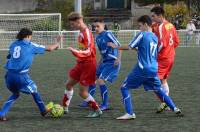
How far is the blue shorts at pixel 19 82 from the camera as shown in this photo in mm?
9430

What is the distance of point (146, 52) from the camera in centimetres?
944

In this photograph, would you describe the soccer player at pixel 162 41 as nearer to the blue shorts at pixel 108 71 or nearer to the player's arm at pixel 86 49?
the blue shorts at pixel 108 71

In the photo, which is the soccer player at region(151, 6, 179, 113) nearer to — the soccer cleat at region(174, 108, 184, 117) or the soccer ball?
the soccer cleat at region(174, 108, 184, 117)

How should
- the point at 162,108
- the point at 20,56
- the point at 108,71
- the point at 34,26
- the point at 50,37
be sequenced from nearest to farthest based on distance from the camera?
the point at 20,56 < the point at 162,108 < the point at 108,71 < the point at 50,37 < the point at 34,26

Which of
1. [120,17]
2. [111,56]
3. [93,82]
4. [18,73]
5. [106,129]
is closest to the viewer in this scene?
[106,129]

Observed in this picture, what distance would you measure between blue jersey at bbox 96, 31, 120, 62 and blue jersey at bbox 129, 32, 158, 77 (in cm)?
104

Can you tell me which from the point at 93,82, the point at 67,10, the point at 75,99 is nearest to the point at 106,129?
the point at 93,82

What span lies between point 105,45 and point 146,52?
1.36 metres

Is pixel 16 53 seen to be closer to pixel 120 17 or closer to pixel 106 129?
pixel 106 129

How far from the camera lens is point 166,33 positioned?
10.6 meters

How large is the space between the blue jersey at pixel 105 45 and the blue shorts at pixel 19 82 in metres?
1.72

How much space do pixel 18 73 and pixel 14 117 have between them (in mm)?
949

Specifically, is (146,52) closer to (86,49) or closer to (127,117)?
(86,49)

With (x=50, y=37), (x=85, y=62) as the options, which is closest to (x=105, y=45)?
(x=85, y=62)
